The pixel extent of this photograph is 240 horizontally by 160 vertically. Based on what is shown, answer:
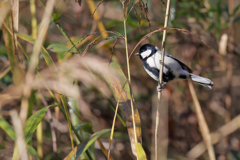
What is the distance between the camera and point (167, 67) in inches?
56.1

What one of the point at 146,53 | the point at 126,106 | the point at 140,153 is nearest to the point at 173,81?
the point at 146,53

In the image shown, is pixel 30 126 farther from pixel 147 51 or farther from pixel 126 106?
pixel 147 51

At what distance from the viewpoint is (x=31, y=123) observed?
33.9 inches

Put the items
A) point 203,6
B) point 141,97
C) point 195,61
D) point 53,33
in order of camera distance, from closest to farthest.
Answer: point 203,6
point 195,61
point 141,97
point 53,33

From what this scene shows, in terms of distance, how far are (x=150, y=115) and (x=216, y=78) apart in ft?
2.99

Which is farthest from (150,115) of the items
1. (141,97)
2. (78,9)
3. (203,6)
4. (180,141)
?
(78,9)

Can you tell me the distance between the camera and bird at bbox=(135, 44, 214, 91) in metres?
1.37

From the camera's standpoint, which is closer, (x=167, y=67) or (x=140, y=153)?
(x=140, y=153)

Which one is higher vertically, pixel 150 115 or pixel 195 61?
pixel 195 61

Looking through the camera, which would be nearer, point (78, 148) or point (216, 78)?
point (78, 148)

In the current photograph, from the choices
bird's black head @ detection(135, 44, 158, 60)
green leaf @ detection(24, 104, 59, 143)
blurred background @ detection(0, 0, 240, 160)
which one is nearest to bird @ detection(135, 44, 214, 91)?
bird's black head @ detection(135, 44, 158, 60)

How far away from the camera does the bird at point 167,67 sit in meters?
1.37

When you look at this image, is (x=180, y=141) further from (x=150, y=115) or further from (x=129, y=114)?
(x=129, y=114)

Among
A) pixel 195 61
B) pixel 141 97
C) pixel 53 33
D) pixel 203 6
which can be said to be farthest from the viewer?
pixel 53 33
